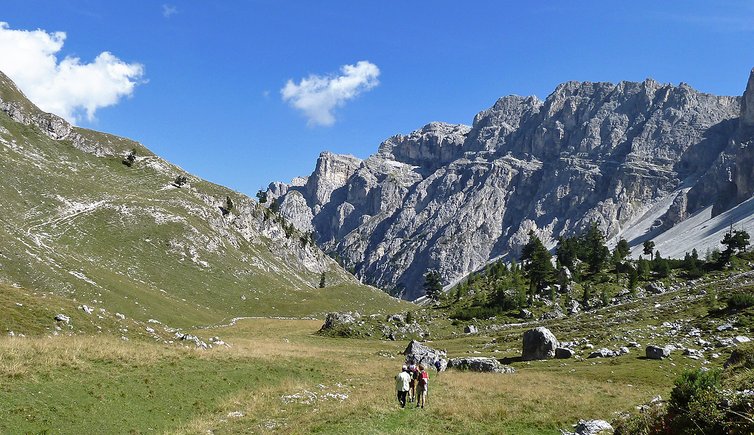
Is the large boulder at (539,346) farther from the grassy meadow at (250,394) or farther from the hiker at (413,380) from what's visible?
the hiker at (413,380)

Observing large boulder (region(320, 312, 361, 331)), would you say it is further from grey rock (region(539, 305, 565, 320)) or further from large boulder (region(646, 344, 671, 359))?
large boulder (region(646, 344, 671, 359))

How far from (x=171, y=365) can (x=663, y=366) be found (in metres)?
43.3

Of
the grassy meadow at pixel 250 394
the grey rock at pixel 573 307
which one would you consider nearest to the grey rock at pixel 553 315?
the grey rock at pixel 573 307

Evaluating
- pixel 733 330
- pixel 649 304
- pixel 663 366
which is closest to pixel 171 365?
pixel 663 366

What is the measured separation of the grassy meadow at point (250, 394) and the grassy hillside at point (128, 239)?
4964 cm

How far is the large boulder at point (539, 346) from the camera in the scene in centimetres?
5756

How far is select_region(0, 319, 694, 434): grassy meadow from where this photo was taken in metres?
23.9

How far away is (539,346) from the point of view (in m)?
58.0

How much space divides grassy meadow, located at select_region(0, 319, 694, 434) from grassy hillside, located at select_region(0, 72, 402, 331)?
4964 cm

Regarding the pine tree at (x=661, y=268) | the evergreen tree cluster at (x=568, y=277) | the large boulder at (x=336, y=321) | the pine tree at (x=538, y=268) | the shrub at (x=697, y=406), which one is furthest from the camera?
the pine tree at (x=661, y=268)

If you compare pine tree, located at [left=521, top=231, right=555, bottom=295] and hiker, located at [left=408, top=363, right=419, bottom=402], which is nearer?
hiker, located at [left=408, top=363, right=419, bottom=402]

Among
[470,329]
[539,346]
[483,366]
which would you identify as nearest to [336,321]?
[470,329]

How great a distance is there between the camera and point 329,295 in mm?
156125

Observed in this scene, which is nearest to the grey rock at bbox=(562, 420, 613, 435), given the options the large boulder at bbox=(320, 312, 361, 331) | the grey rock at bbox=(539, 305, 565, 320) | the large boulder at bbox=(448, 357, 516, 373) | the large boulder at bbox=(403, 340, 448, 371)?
the large boulder at bbox=(448, 357, 516, 373)
